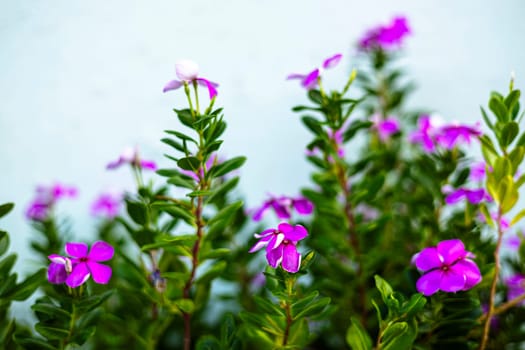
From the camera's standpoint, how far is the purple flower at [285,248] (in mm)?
504

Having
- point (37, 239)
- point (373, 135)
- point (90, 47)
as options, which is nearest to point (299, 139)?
point (373, 135)

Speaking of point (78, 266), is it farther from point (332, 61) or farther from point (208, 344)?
point (332, 61)

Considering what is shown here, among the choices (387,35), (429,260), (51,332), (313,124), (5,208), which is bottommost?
(51,332)

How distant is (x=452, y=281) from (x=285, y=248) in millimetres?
183

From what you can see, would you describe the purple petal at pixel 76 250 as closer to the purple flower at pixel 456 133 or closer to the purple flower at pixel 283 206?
the purple flower at pixel 283 206

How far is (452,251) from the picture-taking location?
58 cm

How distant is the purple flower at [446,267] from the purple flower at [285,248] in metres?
0.15

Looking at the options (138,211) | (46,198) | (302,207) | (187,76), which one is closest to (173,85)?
(187,76)

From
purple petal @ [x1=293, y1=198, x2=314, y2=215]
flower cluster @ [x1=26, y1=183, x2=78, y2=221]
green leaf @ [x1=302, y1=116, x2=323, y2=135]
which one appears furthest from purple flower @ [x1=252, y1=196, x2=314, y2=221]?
flower cluster @ [x1=26, y1=183, x2=78, y2=221]

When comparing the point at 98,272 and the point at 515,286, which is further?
the point at 515,286

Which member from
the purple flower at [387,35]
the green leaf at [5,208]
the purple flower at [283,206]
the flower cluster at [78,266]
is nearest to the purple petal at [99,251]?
the flower cluster at [78,266]

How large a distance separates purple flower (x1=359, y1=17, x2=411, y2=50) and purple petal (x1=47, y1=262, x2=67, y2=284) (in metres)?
0.87

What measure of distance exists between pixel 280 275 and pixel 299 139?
100cm

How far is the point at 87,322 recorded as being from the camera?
62 centimetres
